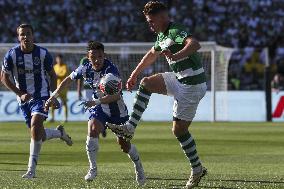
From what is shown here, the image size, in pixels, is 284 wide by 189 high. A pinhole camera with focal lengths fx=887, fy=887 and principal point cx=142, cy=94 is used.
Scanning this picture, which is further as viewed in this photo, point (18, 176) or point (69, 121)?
point (69, 121)

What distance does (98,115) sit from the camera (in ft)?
37.3

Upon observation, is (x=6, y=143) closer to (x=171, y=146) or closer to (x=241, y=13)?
(x=171, y=146)

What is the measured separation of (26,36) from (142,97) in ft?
8.84

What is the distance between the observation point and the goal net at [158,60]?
2975 cm

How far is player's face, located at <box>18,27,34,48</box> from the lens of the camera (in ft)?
40.1

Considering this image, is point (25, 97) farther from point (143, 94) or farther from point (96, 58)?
point (143, 94)

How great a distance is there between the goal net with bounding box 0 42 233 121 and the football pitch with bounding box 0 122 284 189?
4.57m

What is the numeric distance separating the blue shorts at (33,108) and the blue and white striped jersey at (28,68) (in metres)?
0.10

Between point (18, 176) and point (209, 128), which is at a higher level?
point (18, 176)

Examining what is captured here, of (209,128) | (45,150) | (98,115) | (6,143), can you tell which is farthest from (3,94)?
(98,115)

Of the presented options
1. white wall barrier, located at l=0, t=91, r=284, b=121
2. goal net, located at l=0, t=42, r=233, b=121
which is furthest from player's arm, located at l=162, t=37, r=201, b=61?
white wall barrier, located at l=0, t=91, r=284, b=121

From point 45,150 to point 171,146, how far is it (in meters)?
2.86

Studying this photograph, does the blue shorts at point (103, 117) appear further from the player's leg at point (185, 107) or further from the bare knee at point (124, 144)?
the player's leg at point (185, 107)

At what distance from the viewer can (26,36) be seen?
12.3 metres
